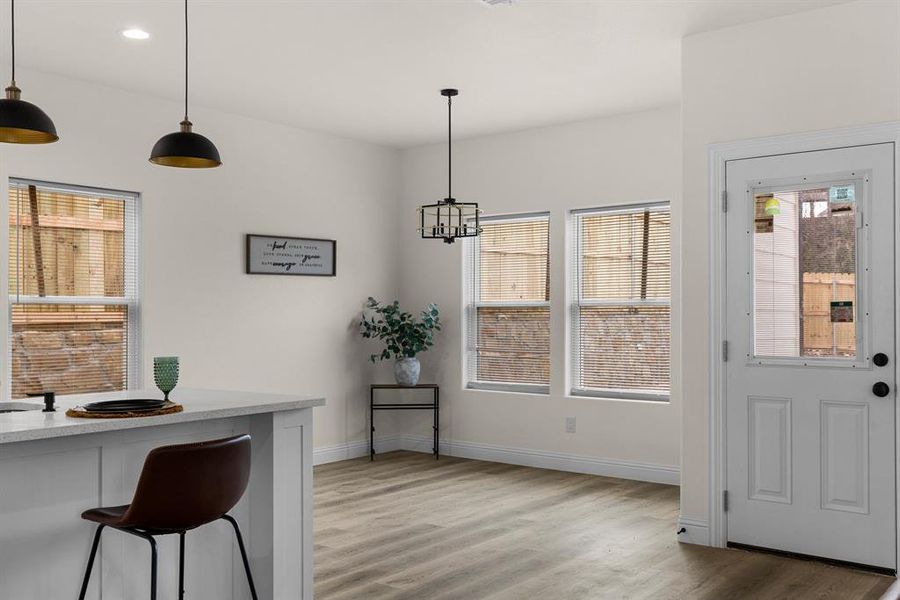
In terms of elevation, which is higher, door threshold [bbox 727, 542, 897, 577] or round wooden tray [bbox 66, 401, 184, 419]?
round wooden tray [bbox 66, 401, 184, 419]

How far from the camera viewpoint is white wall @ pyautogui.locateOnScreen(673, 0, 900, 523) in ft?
13.1

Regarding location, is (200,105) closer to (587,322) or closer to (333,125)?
(333,125)

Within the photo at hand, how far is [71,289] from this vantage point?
531cm

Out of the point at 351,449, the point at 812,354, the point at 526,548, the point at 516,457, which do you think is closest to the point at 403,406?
the point at 351,449

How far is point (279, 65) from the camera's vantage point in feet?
16.5

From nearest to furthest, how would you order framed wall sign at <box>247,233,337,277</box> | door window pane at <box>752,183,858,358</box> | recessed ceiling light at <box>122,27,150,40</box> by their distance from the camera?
door window pane at <box>752,183,858,358</box> < recessed ceiling light at <box>122,27,150,40</box> < framed wall sign at <box>247,233,337,277</box>

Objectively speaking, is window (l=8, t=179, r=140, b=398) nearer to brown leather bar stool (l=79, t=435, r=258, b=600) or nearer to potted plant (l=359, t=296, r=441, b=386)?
potted plant (l=359, t=296, r=441, b=386)

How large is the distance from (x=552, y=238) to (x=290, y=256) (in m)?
2.08

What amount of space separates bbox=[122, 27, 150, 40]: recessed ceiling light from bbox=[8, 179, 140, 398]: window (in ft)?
4.11

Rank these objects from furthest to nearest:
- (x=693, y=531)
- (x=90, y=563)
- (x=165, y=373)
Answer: (x=693, y=531), (x=165, y=373), (x=90, y=563)

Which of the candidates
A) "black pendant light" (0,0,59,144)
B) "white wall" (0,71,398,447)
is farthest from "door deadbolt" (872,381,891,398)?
"white wall" (0,71,398,447)

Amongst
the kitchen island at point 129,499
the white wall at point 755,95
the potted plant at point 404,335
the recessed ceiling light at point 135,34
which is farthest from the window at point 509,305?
the kitchen island at point 129,499

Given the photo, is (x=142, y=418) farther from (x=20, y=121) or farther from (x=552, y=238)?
(x=552, y=238)

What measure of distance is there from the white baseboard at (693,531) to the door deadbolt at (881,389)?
1133 millimetres
